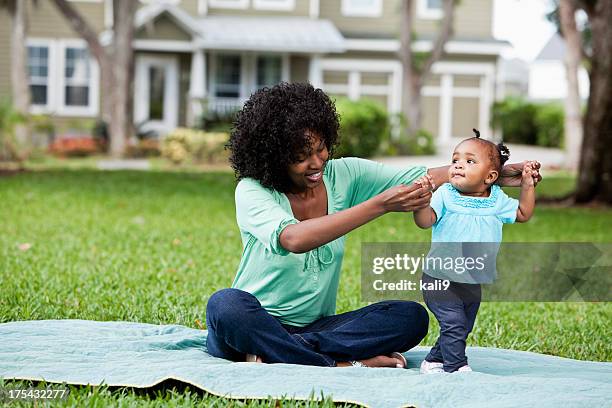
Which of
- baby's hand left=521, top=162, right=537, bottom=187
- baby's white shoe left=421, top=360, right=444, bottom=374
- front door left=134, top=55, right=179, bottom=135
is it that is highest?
front door left=134, top=55, right=179, bottom=135

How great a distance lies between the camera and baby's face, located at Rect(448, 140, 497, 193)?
431 centimetres

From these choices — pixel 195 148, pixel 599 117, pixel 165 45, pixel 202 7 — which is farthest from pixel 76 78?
pixel 599 117

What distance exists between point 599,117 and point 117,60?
10.8 meters

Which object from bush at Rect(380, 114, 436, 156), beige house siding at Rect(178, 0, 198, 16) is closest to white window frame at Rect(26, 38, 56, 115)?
beige house siding at Rect(178, 0, 198, 16)

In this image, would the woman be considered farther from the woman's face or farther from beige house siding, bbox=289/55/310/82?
beige house siding, bbox=289/55/310/82

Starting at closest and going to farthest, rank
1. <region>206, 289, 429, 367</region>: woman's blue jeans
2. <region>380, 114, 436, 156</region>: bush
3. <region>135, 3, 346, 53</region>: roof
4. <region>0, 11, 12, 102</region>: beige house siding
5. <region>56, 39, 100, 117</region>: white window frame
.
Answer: <region>206, 289, 429, 367</region>: woman's blue jeans, <region>380, 114, 436, 156</region>: bush, <region>135, 3, 346, 53</region>: roof, <region>0, 11, 12, 102</region>: beige house siding, <region>56, 39, 100, 117</region>: white window frame

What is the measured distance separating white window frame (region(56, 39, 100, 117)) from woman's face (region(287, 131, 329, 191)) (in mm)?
23715

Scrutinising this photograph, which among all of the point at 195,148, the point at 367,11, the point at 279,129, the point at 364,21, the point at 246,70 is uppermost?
the point at 367,11

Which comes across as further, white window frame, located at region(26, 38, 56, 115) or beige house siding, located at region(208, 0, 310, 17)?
beige house siding, located at region(208, 0, 310, 17)

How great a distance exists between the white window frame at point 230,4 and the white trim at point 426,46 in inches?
117

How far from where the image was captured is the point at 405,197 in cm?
400

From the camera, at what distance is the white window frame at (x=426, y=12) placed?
30.4 metres

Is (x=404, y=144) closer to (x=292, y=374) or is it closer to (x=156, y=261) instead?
(x=156, y=261)

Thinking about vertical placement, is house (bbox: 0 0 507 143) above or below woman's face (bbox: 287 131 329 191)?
above
